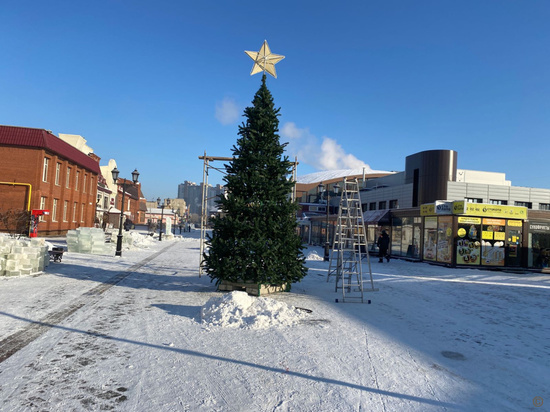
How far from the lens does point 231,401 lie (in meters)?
3.89

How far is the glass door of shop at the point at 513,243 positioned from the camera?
20.0 metres

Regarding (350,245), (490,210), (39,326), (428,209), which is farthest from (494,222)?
(39,326)

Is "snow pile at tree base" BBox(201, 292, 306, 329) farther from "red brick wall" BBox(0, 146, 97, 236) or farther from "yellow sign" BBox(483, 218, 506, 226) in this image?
"red brick wall" BBox(0, 146, 97, 236)

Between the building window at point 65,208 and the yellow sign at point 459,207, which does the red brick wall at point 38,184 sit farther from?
the yellow sign at point 459,207

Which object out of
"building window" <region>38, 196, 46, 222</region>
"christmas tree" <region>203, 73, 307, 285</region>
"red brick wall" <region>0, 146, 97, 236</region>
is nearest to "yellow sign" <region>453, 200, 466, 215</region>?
"christmas tree" <region>203, 73, 307, 285</region>

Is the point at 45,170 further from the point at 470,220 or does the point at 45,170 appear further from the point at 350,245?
the point at 470,220

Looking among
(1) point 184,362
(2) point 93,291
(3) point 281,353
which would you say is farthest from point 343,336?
(2) point 93,291

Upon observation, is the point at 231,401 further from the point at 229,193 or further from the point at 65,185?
the point at 65,185

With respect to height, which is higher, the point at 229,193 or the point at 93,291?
the point at 229,193

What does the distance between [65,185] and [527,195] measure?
45.2 m

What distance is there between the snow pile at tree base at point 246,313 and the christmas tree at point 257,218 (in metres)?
Result: 1.47

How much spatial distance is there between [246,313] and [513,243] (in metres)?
19.1

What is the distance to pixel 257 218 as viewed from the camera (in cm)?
928

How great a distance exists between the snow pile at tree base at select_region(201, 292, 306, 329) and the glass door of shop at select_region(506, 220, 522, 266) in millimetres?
17492
